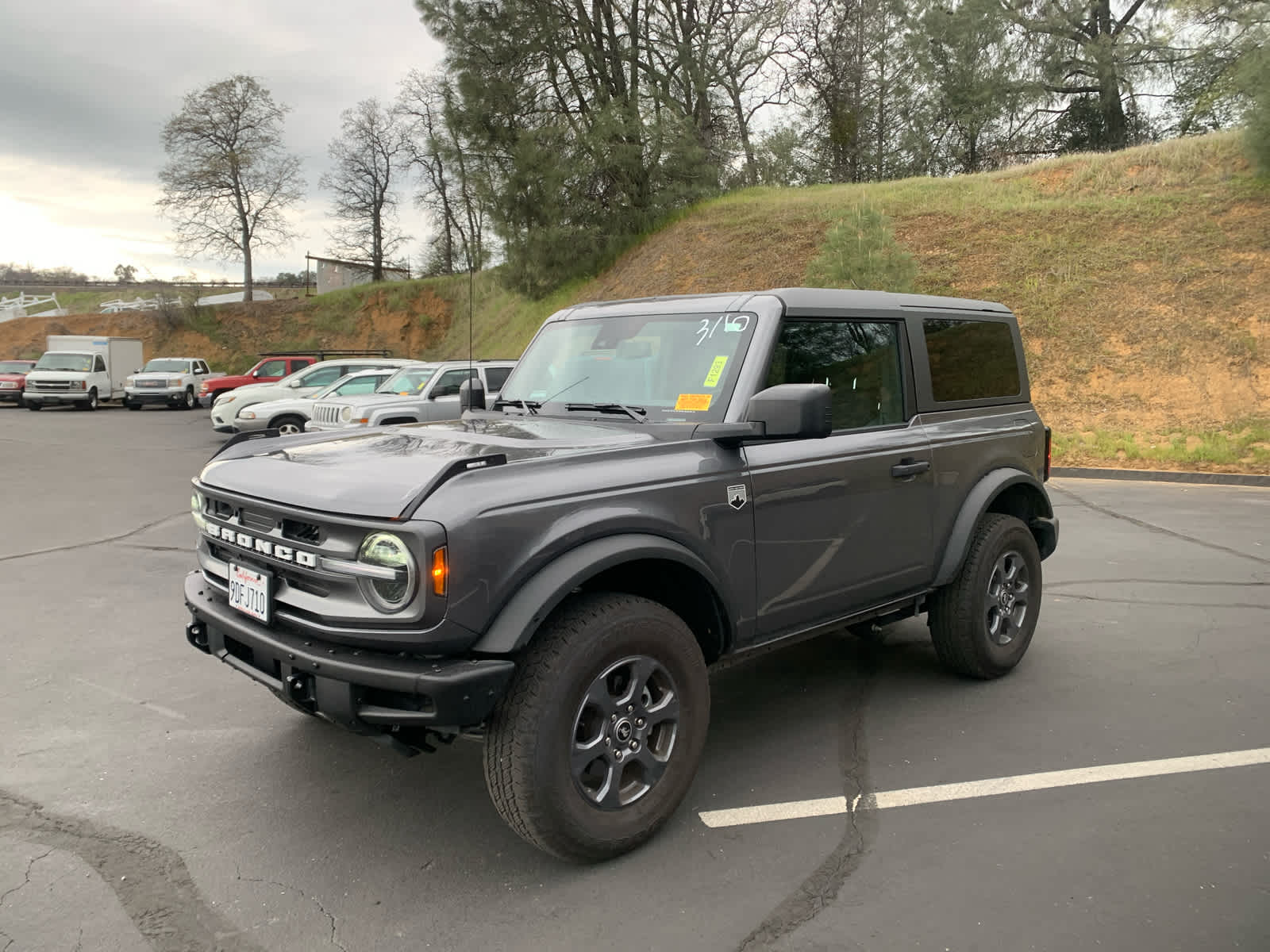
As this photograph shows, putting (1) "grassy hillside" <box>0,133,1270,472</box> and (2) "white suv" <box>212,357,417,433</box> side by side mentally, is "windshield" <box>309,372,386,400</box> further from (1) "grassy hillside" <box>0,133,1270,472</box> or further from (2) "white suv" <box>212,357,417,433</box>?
(1) "grassy hillside" <box>0,133,1270,472</box>

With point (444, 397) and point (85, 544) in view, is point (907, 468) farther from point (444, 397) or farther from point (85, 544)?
point (444, 397)

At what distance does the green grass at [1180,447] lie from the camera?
14.1 m

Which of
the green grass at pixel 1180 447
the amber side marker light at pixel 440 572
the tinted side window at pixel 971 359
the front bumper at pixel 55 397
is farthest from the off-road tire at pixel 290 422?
the front bumper at pixel 55 397

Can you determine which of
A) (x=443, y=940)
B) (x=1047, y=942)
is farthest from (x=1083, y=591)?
(x=443, y=940)

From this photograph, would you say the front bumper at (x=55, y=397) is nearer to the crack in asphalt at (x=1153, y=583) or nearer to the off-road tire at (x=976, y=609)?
the crack in asphalt at (x=1153, y=583)

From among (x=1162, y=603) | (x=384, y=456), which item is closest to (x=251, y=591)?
(x=384, y=456)

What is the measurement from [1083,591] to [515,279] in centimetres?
2509

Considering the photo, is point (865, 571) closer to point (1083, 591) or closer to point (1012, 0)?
point (1083, 591)

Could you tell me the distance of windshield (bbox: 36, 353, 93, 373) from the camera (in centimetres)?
2898

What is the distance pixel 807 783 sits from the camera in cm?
358

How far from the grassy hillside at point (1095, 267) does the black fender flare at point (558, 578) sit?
1387 centimetres

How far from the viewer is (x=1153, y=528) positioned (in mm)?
9211

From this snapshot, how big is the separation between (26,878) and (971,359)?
15.1 feet

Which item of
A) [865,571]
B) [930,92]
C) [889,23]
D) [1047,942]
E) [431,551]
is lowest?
[1047,942]
